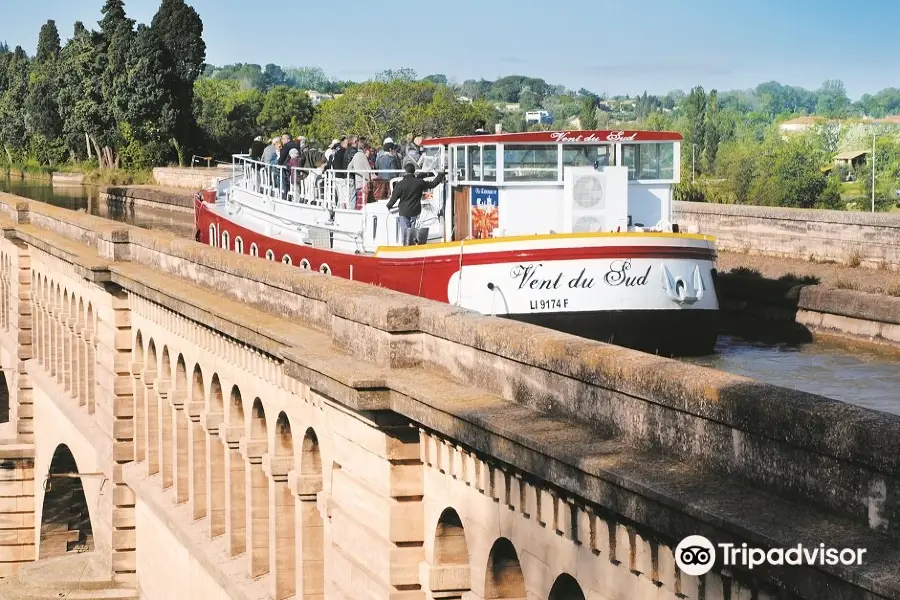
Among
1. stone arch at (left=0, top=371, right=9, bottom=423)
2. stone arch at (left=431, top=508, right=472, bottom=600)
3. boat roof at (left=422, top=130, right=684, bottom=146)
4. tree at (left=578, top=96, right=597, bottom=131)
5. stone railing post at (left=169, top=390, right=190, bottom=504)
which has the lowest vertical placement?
stone arch at (left=0, top=371, right=9, bottom=423)

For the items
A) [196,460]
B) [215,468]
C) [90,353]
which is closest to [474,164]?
[196,460]

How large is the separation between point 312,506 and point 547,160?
31.3 ft

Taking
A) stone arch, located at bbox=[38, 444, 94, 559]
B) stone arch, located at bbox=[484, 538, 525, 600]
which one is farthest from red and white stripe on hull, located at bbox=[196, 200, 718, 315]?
stone arch, located at bbox=[38, 444, 94, 559]

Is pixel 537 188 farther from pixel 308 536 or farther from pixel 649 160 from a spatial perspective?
pixel 308 536

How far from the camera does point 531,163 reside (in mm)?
22734

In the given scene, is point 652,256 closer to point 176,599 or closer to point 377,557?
point 176,599

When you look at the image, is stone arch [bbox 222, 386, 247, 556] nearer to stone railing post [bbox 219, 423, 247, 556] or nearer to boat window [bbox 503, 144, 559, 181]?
stone railing post [bbox 219, 423, 247, 556]

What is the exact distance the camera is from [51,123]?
116 metres

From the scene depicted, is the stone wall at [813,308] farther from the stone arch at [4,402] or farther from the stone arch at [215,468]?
the stone arch at [4,402]

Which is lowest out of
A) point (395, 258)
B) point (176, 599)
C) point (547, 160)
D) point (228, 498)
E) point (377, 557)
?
point (176, 599)

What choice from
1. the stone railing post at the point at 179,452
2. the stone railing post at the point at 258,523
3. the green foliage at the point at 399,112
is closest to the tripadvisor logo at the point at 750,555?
the stone railing post at the point at 258,523

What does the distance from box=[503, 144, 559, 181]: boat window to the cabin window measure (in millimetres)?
1151

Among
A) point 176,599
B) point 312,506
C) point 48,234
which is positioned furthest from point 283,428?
point 48,234

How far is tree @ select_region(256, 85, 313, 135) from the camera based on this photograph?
15138 centimetres
